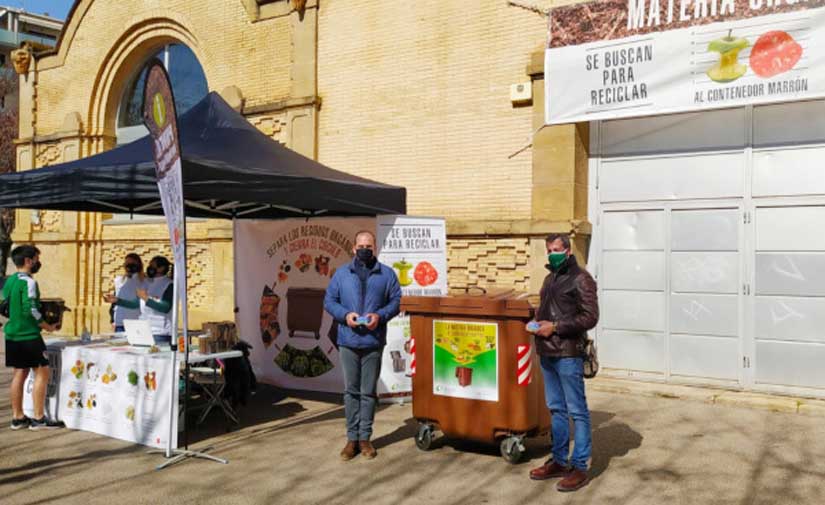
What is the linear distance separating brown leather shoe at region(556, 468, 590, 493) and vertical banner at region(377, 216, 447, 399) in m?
3.18

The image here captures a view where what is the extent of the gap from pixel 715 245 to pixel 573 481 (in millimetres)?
4922

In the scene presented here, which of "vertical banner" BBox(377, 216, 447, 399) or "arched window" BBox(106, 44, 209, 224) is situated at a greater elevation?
"arched window" BBox(106, 44, 209, 224)

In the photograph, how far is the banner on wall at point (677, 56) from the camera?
8398 mm

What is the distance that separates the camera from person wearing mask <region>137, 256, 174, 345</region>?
26.1 ft

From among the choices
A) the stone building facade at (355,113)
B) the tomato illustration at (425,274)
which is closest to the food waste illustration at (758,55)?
the stone building facade at (355,113)

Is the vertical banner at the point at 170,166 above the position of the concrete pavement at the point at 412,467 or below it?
above

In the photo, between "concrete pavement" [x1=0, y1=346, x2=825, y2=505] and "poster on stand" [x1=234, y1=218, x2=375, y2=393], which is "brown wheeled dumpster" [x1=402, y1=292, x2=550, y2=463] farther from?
"poster on stand" [x1=234, y1=218, x2=375, y2=393]

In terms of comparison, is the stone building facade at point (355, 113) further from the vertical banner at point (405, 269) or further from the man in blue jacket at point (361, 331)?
the man in blue jacket at point (361, 331)

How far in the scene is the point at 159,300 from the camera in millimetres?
8008

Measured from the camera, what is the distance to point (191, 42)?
14656mm

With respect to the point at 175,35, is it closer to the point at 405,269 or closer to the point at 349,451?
the point at 405,269

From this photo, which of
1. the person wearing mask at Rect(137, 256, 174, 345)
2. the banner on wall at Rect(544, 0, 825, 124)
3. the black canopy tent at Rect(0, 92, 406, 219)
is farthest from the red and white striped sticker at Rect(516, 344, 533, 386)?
the banner on wall at Rect(544, 0, 825, 124)

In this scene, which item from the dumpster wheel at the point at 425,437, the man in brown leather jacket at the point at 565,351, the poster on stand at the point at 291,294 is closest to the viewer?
the man in brown leather jacket at the point at 565,351

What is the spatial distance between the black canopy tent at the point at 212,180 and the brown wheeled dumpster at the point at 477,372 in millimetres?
1985
